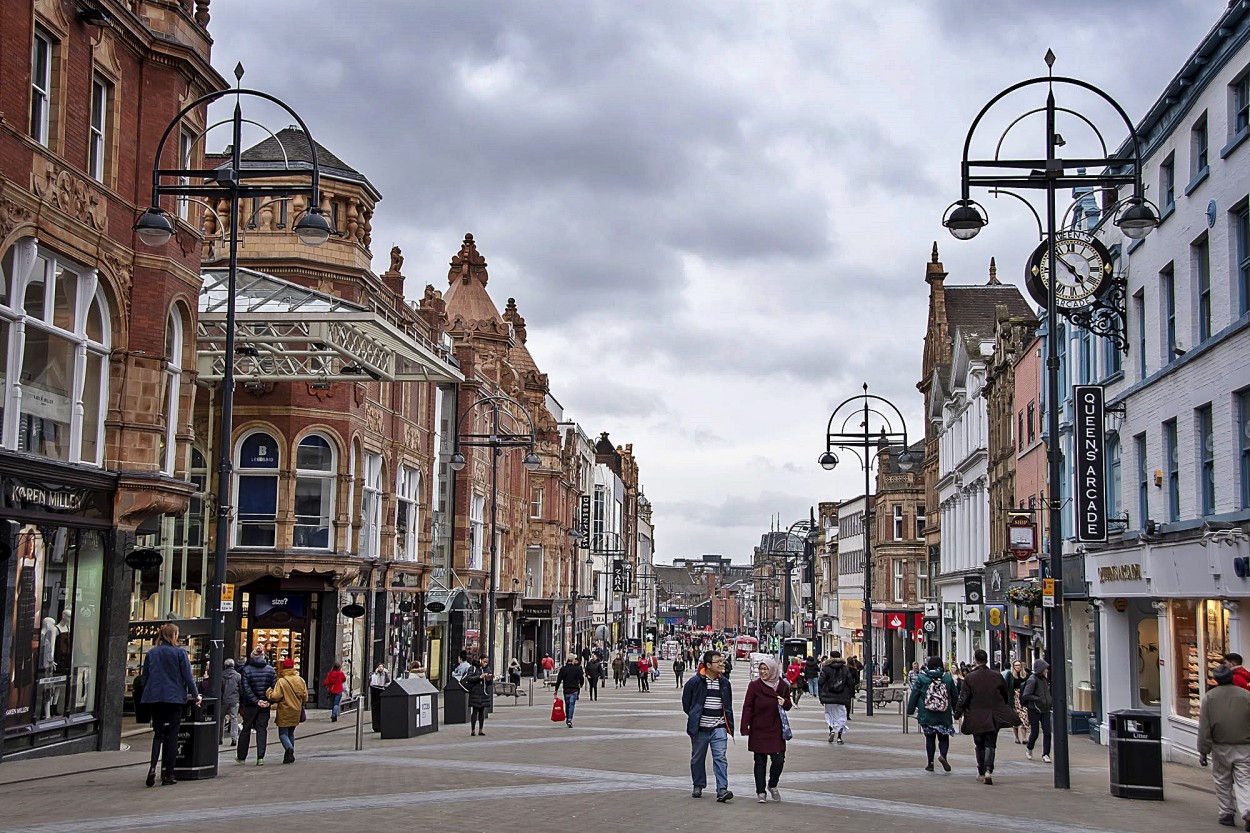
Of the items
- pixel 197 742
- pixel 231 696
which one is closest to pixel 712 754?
pixel 197 742

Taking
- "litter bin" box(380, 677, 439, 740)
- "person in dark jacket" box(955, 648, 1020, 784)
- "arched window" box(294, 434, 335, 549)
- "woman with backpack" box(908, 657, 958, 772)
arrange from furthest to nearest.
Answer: "arched window" box(294, 434, 335, 549) → "litter bin" box(380, 677, 439, 740) → "woman with backpack" box(908, 657, 958, 772) → "person in dark jacket" box(955, 648, 1020, 784)

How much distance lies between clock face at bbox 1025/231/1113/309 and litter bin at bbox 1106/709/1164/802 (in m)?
10.5

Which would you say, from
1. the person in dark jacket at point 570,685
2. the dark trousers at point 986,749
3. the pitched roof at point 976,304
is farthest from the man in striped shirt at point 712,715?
the pitched roof at point 976,304

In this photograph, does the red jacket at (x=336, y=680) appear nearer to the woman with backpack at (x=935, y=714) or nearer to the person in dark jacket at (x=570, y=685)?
the person in dark jacket at (x=570, y=685)

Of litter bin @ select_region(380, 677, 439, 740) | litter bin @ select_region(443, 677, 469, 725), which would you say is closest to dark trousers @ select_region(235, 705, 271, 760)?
litter bin @ select_region(380, 677, 439, 740)

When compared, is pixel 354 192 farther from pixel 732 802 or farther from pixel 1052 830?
pixel 1052 830

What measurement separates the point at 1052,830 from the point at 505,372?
48138 mm

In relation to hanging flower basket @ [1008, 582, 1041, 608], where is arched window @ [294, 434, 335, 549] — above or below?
above

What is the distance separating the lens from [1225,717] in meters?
14.0

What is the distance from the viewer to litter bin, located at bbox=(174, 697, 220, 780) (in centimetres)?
1664

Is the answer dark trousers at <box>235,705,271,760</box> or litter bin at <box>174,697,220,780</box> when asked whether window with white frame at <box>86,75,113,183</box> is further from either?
litter bin at <box>174,697,220,780</box>

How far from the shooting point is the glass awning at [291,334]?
2919cm

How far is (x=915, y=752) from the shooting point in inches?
920

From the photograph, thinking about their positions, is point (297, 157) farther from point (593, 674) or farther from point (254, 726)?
point (254, 726)
